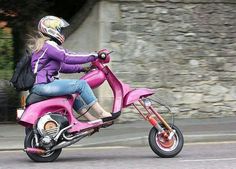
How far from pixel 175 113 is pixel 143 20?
2.06 meters

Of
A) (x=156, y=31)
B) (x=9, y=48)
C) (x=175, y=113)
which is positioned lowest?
(x=175, y=113)

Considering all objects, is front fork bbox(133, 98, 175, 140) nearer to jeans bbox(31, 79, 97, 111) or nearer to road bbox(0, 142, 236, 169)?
road bbox(0, 142, 236, 169)

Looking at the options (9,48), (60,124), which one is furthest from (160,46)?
(60,124)

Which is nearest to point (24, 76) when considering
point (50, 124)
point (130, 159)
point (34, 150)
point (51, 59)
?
point (51, 59)

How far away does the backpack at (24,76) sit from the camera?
7859 mm

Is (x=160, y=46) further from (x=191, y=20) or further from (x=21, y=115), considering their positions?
(x=21, y=115)

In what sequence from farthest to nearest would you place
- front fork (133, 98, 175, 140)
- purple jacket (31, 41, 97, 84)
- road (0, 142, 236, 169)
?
1. front fork (133, 98, 175, 140)
2. purple jacket (31, 41, 97, 84)
3. road (0, 142, 236, 169)

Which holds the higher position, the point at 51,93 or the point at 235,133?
the point at 51,93

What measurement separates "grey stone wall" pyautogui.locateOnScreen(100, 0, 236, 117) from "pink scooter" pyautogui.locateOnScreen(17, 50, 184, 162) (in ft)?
11.9

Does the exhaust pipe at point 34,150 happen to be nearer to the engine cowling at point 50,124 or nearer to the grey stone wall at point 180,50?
the engine cowling at point 50,124

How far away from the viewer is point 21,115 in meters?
7.76

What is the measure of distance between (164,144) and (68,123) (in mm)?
1381

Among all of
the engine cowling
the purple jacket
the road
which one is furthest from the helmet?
the road

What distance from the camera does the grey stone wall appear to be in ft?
38.6
